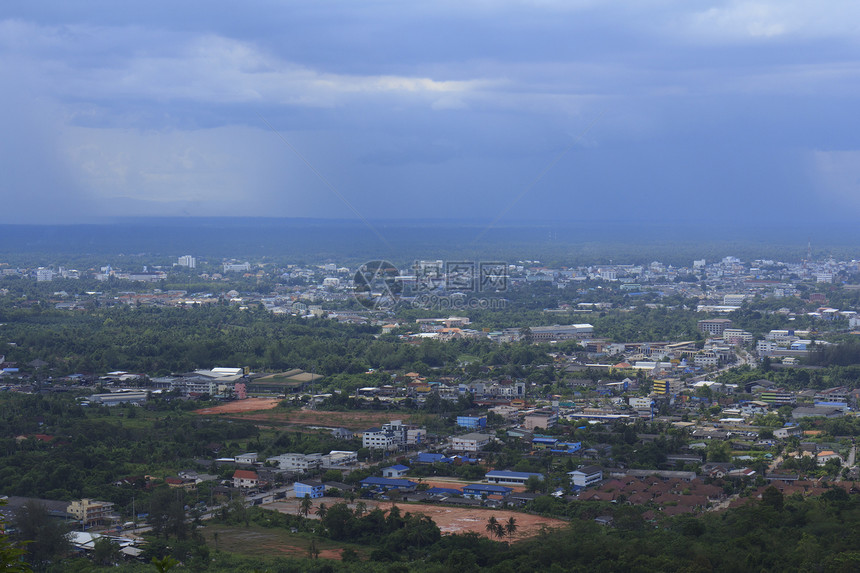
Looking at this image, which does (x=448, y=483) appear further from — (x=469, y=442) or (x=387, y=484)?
(x=469, y=442)

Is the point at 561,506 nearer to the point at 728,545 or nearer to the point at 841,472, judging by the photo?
the point at 728,545

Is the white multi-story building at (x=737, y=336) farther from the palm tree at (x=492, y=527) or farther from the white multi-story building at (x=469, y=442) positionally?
the palm tree at (x=492, y=527)

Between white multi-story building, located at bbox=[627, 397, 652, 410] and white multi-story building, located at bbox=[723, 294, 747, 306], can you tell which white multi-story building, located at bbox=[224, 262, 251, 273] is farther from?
white multi-story building, located at bbox=[627, 397, 652, 410]

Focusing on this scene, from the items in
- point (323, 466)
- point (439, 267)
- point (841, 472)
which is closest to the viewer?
point (841, 472)

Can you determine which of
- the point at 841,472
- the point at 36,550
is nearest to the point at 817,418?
the point at 841,472

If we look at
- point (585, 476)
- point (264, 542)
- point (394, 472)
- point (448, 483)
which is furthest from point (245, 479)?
point (585, 476)

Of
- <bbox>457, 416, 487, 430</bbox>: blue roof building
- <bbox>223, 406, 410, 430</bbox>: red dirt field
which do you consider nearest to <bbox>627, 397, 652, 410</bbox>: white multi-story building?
<bbox>457, 416, 487, 430</bbox>: blue roof building
